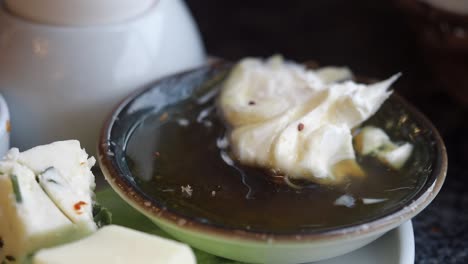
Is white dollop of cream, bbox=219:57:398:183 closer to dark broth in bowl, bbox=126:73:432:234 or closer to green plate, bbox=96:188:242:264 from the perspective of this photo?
dark broth in bowl, bbox=126:73:432:234

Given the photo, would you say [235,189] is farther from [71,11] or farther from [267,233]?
[71,11]

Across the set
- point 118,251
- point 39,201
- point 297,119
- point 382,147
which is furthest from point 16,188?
point 382,147

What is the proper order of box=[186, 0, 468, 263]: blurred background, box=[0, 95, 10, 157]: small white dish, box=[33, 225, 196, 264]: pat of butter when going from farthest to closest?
box=[186, 0, 468, 263]: blurred background < box=[0, 95, 10, 157]: small white dish < box=[33, 225, 196, 264]: pat of butter

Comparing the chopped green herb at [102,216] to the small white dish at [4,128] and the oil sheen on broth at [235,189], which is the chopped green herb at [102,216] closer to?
the oil sheen on broth at [235,189]

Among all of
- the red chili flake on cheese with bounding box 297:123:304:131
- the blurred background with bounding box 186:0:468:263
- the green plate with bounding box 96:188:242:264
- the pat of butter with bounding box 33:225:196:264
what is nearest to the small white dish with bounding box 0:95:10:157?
the green plate with bounding box 96:188:242:264

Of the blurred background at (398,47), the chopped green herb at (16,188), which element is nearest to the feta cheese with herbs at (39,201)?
the chopped green herb at (16,188)

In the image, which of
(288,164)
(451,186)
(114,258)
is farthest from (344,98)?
(114,258)
